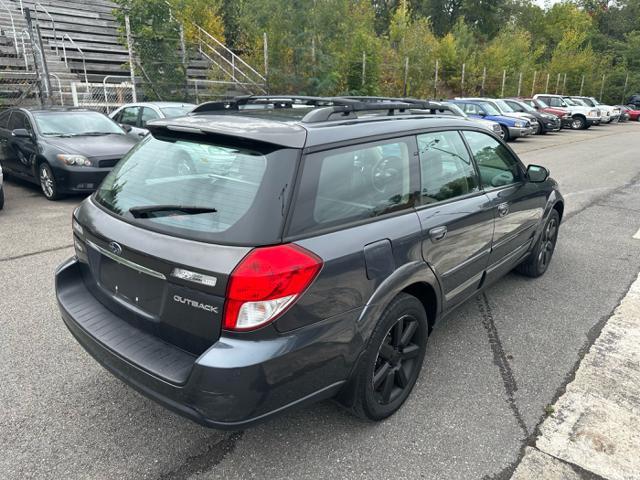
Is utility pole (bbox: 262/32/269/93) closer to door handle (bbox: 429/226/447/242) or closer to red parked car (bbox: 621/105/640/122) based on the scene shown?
door handle (bbox: 429/226/447/242)

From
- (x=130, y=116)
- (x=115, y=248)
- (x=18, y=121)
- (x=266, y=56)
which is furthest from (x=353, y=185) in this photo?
(x=266, y=56)

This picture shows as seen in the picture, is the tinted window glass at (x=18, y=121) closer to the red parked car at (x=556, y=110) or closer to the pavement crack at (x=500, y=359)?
the pavement crack at (x=500, y=359)

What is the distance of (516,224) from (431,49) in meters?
26.2

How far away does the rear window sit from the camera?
7.09ft

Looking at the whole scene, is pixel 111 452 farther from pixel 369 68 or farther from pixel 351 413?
pixel 369 68

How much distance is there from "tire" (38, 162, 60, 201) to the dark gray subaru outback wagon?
546 cm

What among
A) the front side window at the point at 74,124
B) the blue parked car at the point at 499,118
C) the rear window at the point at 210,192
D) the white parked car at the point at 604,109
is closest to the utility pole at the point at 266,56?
the blue parked car at the point at 499,118

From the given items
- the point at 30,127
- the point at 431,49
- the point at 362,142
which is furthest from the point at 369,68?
the point at 362,142

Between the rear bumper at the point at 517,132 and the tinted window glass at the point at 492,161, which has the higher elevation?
the tinted window glass at the point at 492,161

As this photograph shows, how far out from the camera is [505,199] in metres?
3.79

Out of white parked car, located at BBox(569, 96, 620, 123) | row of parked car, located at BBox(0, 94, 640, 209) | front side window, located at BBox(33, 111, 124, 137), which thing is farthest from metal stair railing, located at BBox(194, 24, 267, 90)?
white parked car, located at BBox(569, 96, 620, 123)

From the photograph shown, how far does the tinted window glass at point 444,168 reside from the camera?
119 inches

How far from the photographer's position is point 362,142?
8.61 feet

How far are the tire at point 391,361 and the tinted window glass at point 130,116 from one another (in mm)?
9655
